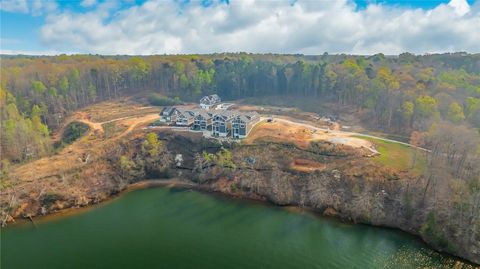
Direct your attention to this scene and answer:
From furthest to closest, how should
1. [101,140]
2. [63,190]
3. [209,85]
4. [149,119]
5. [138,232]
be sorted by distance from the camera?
[209,85] < [149,119] < [101,140] < [63,190] < [138,232]

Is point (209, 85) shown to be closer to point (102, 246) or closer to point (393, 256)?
point (102, 246)

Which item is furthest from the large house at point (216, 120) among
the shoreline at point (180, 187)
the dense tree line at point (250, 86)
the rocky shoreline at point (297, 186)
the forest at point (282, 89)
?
the dense tree line at point (250, 86)

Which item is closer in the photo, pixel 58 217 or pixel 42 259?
pixel 42 259

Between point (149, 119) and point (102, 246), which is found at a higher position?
point (149, 119)

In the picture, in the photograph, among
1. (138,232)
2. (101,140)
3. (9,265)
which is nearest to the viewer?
(9,265)

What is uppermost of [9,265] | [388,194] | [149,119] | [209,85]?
[209,85]

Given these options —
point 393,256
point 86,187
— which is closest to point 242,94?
point 86,187
